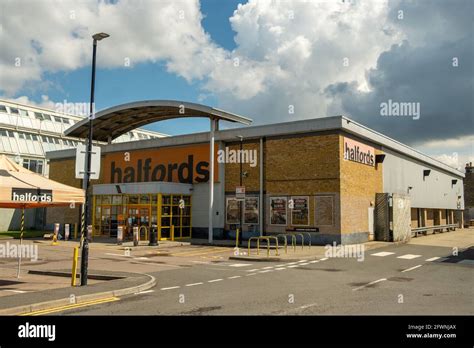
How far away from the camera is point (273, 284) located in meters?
12.7

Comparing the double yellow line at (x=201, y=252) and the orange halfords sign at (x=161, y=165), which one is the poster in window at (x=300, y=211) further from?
the orange halfords sign at (x=161, y=165)

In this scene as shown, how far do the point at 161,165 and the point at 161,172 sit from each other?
549mm

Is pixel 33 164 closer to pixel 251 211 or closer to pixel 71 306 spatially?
pixel 251 211

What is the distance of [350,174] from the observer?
27406 millimetres

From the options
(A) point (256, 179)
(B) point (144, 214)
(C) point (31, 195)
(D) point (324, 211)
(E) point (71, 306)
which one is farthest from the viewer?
(B) point (144, 214)

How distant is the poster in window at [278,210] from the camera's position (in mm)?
28047

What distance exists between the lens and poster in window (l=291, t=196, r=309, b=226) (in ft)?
88.8

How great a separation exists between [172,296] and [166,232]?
19830mm

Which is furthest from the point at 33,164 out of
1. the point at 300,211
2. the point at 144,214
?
the point at 300,211

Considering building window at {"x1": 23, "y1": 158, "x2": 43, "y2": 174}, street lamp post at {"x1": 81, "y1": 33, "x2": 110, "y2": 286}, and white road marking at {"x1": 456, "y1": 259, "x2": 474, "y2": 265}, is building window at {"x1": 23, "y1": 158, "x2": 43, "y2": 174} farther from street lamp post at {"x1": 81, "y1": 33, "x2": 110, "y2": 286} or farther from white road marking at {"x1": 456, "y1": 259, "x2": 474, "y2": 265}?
white road marking at {"x1": 456, "y1": 259, "x2": 474, "y2": 265}

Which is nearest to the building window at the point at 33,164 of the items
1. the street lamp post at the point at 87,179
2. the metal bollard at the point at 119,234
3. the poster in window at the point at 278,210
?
the metal bollard at the point at 119,234
